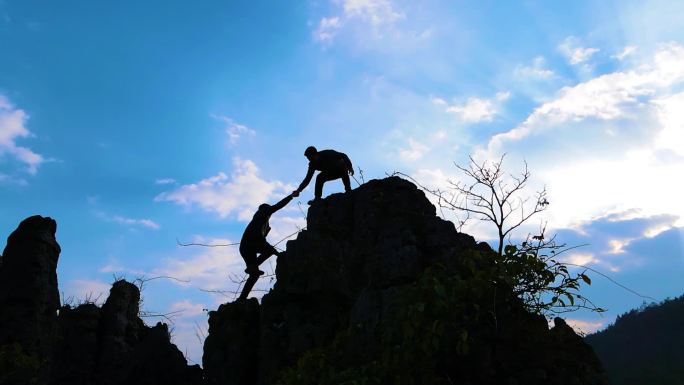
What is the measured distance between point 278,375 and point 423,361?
4.85 m

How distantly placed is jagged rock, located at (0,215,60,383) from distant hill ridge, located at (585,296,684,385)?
86.2m

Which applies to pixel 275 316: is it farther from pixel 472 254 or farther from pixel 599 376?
pixel 599 376

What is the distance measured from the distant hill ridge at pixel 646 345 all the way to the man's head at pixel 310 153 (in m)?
83.8

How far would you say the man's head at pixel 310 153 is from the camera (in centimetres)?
1418

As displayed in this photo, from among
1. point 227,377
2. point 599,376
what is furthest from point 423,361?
point 227,377

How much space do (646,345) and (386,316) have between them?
345ft

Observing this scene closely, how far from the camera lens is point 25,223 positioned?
14828 millimetres

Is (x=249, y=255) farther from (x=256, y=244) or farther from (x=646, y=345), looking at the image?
(x=646, y=345)

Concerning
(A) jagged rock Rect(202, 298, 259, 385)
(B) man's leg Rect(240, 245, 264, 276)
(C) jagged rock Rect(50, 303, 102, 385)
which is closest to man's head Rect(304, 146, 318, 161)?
(B) man's leg Rect(240, 245, 264, 276)

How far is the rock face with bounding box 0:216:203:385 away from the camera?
13.3 meters

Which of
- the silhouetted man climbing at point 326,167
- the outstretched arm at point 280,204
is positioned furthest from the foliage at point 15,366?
the silhouetted man climbing at point 326,167

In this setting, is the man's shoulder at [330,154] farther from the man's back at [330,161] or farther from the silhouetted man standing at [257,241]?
the silhouetted man standing at [257,241]

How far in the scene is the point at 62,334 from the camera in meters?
16.6

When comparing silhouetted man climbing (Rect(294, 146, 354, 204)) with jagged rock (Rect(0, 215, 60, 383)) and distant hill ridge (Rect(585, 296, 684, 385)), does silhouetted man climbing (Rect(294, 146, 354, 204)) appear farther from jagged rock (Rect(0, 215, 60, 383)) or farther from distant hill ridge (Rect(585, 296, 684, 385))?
distant hill ridge (Rect(585, 296, 684, 385))
